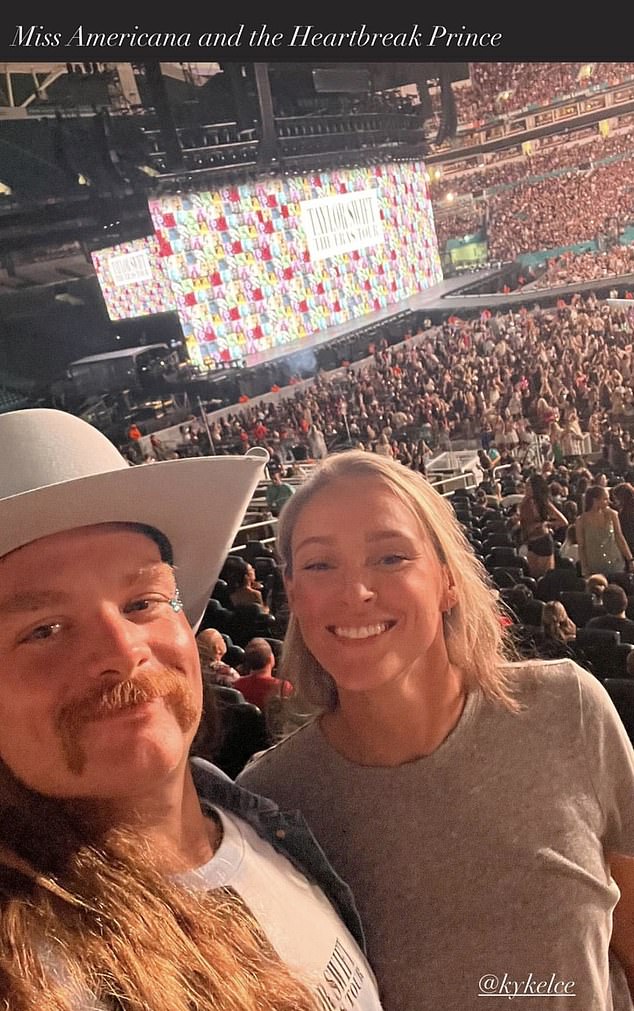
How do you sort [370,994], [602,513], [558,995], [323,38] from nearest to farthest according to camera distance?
[370,994] < [558,995] < [323,38] < [602,513]

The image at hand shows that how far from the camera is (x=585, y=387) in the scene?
147 cm

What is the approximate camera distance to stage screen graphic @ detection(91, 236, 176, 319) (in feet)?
3.98

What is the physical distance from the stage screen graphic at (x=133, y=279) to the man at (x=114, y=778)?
273 millimetres

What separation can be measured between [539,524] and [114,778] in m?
0.82

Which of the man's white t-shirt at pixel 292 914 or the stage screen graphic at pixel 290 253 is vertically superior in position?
the stage screen graphic at pixel 290 253

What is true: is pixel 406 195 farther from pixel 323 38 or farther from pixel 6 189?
pixel 6 189

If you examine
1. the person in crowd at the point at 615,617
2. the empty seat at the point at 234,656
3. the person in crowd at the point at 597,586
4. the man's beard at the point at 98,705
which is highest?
the man's beard at the point at 98,705

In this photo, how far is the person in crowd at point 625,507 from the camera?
57.2 inches

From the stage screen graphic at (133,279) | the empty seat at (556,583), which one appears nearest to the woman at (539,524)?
the empty seat at (556,583)

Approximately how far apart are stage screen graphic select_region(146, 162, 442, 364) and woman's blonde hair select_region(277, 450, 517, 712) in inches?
9.5

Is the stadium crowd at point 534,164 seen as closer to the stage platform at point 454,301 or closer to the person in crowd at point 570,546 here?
the stage platform at point 454,301

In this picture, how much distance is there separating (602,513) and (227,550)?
684 mm

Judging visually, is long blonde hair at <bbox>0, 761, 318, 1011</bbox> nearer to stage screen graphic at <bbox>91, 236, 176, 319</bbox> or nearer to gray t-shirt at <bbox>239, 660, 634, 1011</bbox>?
gray t-shirt at <bbox>239, 660, 634, 1011</bbox>

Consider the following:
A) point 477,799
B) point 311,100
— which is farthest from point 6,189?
point 477,799
